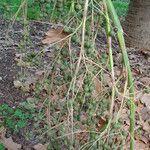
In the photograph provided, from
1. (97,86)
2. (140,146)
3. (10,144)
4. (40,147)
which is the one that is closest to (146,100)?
(140,146)

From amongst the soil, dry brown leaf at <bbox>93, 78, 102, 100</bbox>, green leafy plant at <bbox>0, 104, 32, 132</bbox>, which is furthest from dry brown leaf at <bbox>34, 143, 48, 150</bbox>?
dry brown leaf at <bbox>93, 78, 102, 100</bbox>

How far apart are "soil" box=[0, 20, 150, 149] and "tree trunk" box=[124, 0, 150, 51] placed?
12 cm

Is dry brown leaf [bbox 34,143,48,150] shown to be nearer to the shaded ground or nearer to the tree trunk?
the shaded ground

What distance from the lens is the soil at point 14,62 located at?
4539 millimetres

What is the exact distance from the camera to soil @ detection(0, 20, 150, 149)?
179 inches

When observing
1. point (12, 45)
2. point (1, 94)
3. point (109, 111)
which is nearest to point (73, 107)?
point (109, 111)

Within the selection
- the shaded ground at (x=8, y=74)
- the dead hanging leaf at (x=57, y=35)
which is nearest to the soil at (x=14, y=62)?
the shaded ground at (x=8, y=74)

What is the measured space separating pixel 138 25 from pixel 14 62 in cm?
179

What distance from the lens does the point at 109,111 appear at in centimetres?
243

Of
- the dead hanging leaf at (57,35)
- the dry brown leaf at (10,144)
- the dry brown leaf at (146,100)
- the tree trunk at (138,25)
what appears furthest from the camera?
the tree trunk at (138,25)

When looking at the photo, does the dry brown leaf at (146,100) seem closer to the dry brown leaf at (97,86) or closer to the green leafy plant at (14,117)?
the green leafy plant at (14,117)

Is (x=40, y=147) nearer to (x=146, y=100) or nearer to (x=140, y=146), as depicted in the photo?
(x=140, y=146)

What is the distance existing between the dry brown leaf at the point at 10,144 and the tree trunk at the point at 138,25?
2.69m

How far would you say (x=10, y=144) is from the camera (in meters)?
3.94
